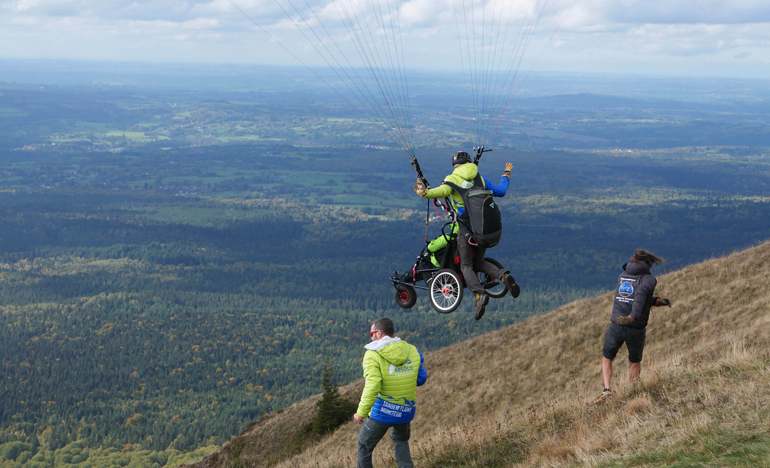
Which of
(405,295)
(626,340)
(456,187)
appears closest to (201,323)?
(405,295)

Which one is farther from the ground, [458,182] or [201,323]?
[458,182]

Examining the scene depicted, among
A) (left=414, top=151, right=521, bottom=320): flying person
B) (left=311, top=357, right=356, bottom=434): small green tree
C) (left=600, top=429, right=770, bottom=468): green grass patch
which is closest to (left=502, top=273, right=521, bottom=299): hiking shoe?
(left=414, top=151, right=521, bottom=320): flying person

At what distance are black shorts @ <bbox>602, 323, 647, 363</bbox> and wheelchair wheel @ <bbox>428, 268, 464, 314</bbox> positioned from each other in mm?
3455

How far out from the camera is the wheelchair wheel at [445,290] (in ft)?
43.1

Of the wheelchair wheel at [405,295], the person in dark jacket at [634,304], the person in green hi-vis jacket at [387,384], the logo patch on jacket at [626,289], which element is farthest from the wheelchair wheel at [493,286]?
the person in green hi-vis jacket at [387,384]

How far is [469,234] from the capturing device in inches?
501

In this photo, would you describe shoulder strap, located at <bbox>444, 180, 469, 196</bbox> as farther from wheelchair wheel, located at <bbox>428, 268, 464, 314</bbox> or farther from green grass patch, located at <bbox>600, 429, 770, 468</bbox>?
green grass patch, located at <bbox>600, 429, 770, 468</bbox>

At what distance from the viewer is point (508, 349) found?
26.0 meters

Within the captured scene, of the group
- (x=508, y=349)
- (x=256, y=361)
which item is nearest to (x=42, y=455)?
(x=256, y=361)

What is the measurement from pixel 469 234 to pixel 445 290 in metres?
1.48

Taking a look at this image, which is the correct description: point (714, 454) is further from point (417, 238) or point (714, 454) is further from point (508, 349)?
point (417, 238)

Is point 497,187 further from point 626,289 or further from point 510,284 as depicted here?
point 626,289

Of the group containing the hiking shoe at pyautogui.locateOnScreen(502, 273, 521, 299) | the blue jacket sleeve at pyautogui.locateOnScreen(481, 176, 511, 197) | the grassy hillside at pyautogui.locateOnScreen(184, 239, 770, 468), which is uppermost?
the blue jacket sleeve at pyautogui.locateOnScreen(481, 176, 511, 197)

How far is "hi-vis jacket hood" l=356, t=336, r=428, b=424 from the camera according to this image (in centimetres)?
762
